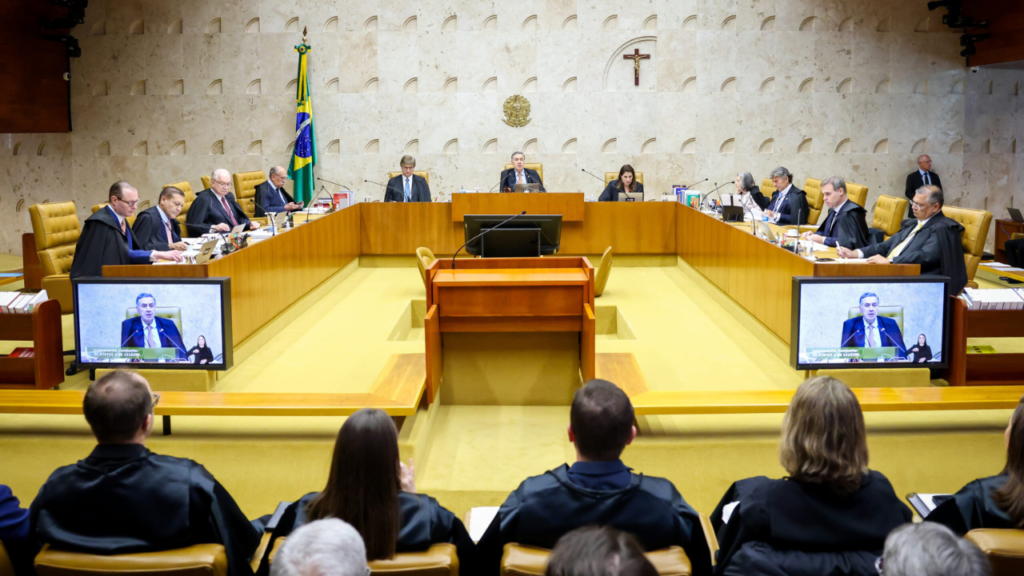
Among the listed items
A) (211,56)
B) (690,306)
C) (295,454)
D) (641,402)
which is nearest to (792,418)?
(641,402)

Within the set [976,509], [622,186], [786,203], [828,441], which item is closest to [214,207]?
[622,186]

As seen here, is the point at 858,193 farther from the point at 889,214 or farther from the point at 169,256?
the point at 169,256

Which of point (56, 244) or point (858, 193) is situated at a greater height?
point (858, 193)

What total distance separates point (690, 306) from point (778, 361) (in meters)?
1.69

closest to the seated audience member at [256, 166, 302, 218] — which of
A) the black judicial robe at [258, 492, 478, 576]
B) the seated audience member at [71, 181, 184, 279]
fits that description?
the seated audience member at [71, 181, 184, 279]

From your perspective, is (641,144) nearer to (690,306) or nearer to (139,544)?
(690,306)

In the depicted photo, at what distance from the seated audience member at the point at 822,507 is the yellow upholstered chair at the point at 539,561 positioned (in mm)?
186

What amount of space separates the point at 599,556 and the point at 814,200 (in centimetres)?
890

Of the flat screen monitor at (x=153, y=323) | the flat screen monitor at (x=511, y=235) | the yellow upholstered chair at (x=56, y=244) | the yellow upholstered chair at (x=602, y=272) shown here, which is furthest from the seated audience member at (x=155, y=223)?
the yellow upholstered chair at (x=602, y=272)

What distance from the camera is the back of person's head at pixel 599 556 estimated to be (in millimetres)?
1429

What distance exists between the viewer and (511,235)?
6.79 meters

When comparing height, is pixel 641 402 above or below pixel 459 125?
below

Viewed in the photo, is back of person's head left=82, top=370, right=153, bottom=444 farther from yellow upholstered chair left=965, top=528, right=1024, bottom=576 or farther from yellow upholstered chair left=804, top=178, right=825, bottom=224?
yellow upholstered chair left=804, top=178, right=825, bottom=224

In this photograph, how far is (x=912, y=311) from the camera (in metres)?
4.61
